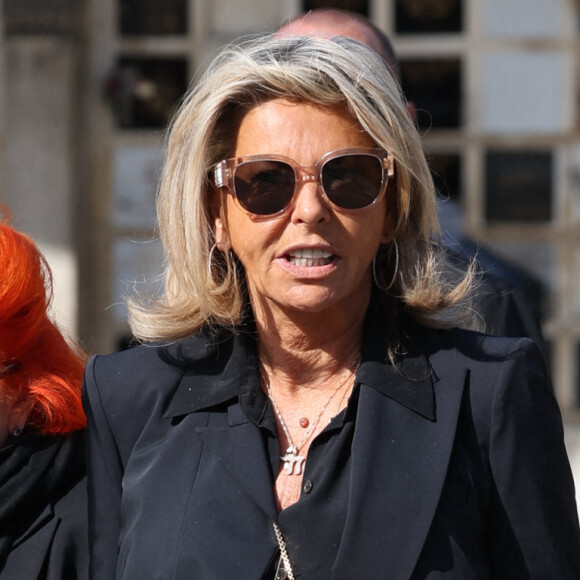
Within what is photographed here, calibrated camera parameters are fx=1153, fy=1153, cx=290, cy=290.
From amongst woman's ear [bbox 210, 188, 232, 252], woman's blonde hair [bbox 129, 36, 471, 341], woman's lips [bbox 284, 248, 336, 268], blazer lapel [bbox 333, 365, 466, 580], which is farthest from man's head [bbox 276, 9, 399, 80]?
blazer lapel [bbox 333, 365, 466, 580]

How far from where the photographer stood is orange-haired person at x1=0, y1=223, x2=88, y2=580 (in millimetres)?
2369

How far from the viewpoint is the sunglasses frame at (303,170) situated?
6.78 ft

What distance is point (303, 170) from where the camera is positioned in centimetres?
207

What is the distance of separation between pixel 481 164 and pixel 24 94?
229cm

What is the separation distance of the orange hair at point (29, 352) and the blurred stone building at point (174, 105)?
3.15m

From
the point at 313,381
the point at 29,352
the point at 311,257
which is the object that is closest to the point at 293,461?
the point at 313,381

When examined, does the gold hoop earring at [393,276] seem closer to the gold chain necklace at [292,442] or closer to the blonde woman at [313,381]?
the blonde woman at [313,381]

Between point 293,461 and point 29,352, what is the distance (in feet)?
2.35

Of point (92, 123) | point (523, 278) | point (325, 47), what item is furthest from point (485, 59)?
point (325, 47)

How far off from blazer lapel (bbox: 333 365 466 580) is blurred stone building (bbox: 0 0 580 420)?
12.0 feet

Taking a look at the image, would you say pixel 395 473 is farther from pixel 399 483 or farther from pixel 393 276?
pixel 393 276

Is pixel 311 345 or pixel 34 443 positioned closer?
pixel 311 345

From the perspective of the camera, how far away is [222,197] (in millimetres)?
2219

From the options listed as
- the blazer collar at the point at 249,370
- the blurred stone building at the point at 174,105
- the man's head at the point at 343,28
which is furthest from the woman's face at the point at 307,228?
the blurred stone building at the point at 174,105
